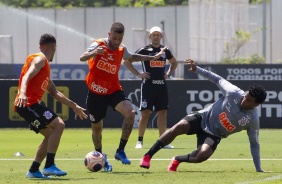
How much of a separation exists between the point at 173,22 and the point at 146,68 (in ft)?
134

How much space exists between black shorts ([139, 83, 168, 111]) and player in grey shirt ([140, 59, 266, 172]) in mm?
5660

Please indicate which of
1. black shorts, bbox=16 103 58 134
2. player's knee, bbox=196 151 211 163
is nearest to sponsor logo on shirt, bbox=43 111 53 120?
black shorts, bbox=16 103 58 134

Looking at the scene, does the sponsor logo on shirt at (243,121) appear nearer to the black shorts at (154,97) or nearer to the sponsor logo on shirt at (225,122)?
the sponsor logo on shirt at (225,122)

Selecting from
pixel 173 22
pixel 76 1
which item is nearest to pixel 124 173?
pixel 173 22

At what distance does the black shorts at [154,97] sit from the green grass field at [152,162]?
0.89 meters

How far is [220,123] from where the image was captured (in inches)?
536

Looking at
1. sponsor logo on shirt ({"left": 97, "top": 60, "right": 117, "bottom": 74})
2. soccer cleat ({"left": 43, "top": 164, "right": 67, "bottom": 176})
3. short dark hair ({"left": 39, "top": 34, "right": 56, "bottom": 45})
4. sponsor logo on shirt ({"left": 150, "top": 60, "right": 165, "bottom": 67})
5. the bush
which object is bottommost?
the bush

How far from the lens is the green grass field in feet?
42.0

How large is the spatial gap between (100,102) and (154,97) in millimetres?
4788

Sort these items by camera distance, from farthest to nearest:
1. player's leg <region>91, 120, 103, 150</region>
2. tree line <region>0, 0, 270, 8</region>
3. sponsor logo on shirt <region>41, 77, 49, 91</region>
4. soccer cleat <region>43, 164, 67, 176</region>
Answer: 1. tree line <region>0, 0, 270, 8</region>
2. player's leg <region>91, 120, 103, 150</region>
3. sponsor logo on shirt <region>41, 77, 49, 91</region>
4. soccer cleat <region>43, 164, 67, 176</region>

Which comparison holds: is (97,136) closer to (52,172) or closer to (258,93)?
(52,172)

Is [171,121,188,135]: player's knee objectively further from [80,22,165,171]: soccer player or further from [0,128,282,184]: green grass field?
[80,22,165,171]: soccer player

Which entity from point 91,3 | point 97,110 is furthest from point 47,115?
point 91,3

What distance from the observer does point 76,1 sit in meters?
67.9
